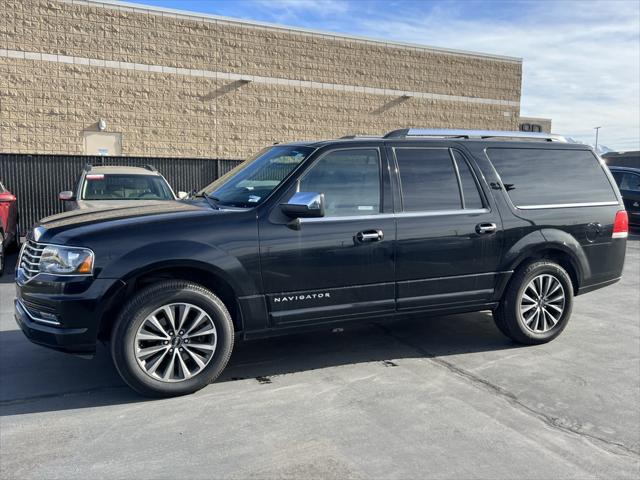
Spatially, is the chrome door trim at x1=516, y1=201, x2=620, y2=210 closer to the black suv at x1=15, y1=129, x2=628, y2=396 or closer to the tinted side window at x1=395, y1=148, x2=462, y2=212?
the black suv at x1=15, y1=129, x2=628, y2=396

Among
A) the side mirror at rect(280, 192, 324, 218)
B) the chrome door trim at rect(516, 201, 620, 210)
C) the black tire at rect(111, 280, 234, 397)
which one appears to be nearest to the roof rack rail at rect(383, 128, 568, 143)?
the chrome door trim at rect(516, 201, 620, 210)

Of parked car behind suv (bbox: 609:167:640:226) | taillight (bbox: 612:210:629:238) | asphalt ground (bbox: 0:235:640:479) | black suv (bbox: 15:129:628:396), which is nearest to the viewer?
asphalt ground (bbox: 0:235:640:479)

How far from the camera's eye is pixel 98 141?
68.6 feet

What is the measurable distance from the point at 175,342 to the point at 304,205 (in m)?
1.41

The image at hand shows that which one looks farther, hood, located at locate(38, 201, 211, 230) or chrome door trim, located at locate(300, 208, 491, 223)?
chrome door trim, located at locate(300, 208, 491, 223)

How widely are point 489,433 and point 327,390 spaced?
1.27m

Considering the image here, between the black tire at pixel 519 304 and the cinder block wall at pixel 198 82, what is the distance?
60.7 feet

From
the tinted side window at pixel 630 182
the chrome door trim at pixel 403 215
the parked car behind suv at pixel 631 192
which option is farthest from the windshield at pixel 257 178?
the tinted side window at pixel 630 182

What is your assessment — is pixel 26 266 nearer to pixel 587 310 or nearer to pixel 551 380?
pixel 551 380

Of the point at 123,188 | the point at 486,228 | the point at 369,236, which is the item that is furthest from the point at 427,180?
the point at 123,188

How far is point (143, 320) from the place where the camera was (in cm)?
418

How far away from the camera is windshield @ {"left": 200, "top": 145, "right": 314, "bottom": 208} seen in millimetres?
4777

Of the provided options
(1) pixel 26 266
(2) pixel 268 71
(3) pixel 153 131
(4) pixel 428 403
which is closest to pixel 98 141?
(3) pixel 153 131

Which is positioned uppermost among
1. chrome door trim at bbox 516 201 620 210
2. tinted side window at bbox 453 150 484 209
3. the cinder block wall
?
the cinder block wall
